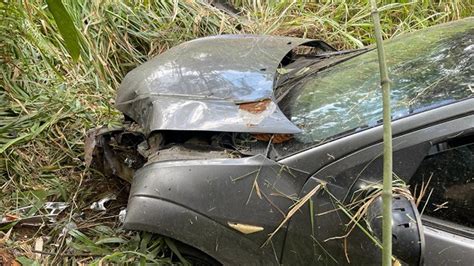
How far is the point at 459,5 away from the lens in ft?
16.8

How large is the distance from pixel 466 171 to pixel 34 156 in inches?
91.6

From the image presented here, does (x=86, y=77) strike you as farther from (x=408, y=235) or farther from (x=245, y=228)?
(x=408, y=235)

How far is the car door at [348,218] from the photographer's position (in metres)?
1.92

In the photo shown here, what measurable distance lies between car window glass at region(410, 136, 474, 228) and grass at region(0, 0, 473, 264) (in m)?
1.03

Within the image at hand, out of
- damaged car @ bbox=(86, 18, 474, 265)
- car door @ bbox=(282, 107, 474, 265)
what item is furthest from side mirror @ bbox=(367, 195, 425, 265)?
car door @ bbox=(282, 107, 474, 265)

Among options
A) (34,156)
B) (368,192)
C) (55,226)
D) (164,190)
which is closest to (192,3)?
(34,156)

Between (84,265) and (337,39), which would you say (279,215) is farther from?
(337,39)

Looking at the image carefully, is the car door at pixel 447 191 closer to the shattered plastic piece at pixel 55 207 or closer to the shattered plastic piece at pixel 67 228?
the shattered plastic piece at pixel 67 228

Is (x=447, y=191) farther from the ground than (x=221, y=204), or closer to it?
farther from the ground

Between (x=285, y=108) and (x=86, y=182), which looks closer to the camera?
(x=285, y=108)

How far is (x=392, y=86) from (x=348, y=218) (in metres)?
0.59

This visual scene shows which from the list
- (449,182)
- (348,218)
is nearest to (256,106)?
(348,218)

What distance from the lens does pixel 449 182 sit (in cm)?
199

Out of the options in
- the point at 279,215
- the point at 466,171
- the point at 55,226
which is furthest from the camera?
the point at 55,226
